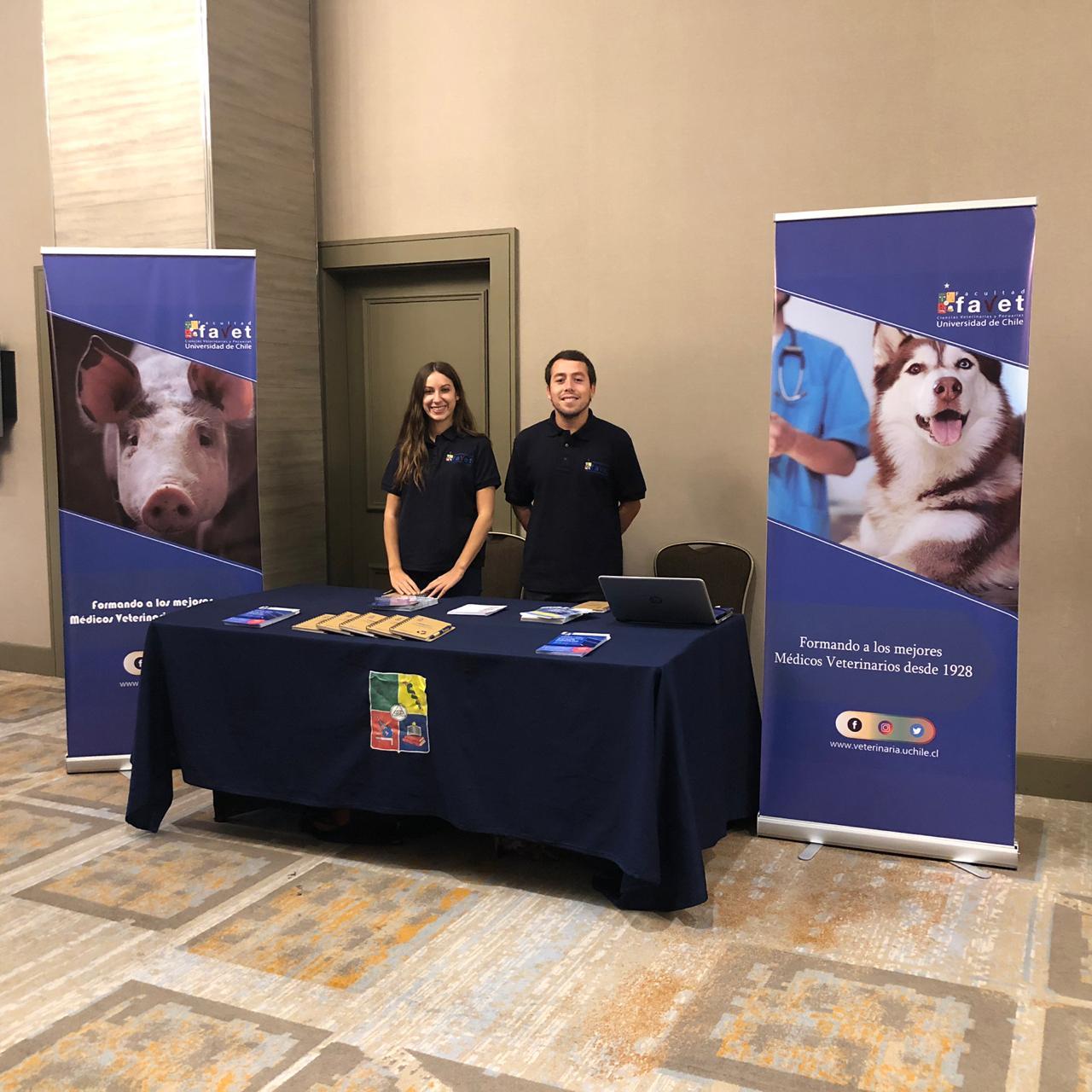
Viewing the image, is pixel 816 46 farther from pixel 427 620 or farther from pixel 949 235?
pixel 427 620

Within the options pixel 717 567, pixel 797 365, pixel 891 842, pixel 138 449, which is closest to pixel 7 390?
pixel 138 449

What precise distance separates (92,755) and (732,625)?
2.70 meters

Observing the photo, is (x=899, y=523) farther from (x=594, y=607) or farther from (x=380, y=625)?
(x=380, y=625)

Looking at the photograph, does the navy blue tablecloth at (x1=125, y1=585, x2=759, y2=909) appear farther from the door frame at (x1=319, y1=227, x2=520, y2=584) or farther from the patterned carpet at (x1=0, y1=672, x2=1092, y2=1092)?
the door frame at (x1=319, y1=227, x2=520, y2=584)

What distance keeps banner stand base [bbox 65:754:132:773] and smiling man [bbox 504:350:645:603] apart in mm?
1848

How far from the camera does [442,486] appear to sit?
4141 mm

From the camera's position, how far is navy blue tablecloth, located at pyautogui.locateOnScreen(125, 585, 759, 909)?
9.85ft

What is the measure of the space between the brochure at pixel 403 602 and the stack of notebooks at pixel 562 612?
0.37 m

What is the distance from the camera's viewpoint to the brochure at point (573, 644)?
314 cm

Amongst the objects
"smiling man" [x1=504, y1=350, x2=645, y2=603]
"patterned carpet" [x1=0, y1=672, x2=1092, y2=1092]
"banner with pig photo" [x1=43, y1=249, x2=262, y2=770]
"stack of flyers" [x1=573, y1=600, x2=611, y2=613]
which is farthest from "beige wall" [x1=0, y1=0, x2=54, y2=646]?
"stack of flyers" [x1=573, y1=600, x2=611, y2=613]

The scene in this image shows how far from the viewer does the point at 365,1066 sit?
7.72 feet

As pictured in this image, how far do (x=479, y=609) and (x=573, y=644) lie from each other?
2.08 feet

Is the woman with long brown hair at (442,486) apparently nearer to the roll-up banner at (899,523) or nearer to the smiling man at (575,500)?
the smiling man at (575,500)

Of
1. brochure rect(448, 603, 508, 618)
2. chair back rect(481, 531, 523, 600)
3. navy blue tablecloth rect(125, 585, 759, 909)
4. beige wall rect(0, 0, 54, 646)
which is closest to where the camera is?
navy blue tablecloth rect(125, 585, 759, 909)
